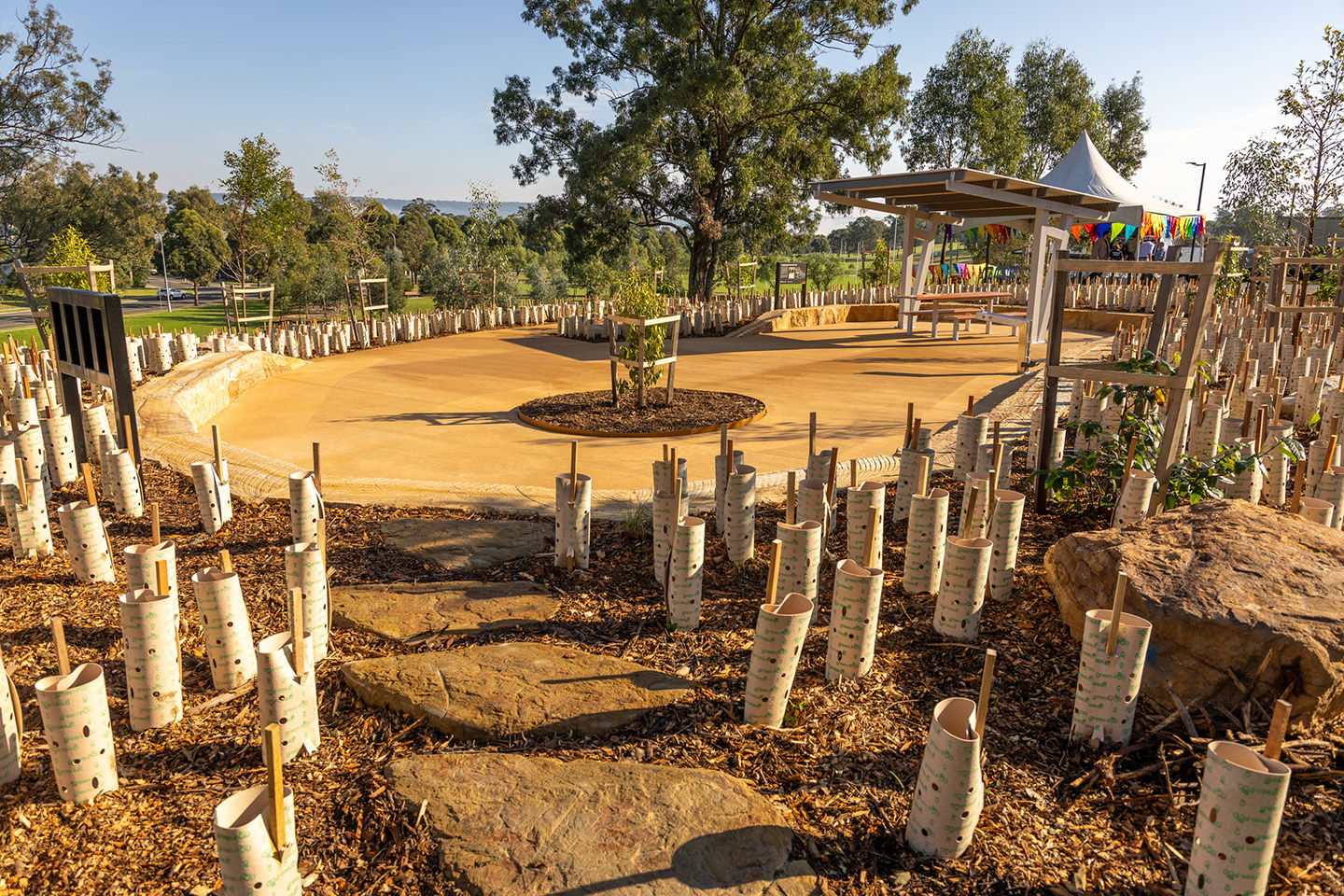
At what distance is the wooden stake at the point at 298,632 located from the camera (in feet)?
8.86

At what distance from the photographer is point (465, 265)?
34844mm

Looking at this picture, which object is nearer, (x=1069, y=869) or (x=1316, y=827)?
(x=1069, y=869)

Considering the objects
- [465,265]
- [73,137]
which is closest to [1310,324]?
[465,265]

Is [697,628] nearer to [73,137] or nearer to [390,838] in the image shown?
[390,838]

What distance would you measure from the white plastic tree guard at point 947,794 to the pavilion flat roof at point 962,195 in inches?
427

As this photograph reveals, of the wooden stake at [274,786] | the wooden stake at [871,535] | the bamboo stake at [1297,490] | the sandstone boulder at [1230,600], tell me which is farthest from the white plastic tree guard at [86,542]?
the bamboo stake at [1297,490]

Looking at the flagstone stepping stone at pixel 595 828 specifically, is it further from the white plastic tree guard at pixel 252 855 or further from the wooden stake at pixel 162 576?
the wooden stake at pixel 162 576

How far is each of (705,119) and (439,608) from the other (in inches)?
885

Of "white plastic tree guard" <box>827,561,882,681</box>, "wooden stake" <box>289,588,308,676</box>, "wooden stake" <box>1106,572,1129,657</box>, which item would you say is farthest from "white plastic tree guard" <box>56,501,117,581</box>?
"wooden stake" <box>1106,572,1129,657</box>

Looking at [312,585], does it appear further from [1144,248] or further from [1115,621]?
[1144,248]

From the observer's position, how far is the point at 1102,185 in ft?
69.2

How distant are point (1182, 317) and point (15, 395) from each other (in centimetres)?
1486

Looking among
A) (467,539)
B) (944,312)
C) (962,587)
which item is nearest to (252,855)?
(962,587)

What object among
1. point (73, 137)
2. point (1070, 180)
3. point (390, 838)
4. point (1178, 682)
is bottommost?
point (390, 838)
